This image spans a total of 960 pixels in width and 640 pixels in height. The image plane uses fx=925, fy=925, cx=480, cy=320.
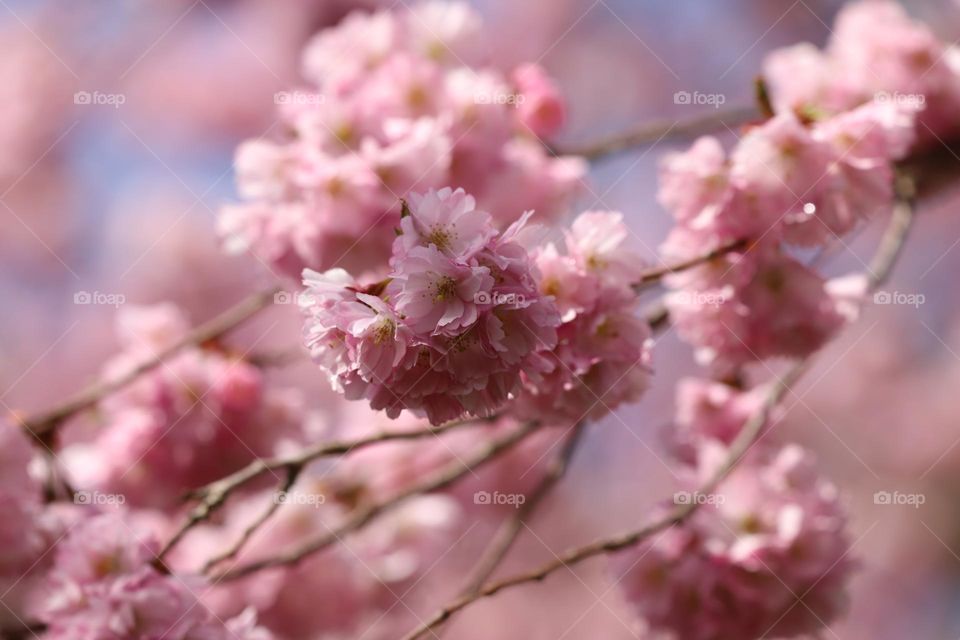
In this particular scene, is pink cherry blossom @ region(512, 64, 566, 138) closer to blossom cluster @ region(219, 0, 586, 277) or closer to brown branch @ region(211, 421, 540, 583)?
blossom cluster @ region(219, 0, 586, 277)

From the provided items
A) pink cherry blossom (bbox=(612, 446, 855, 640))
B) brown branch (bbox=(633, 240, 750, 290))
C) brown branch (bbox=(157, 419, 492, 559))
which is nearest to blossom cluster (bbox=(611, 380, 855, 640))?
pink cherry blossom (bbox=(612, 446, 855, 640))

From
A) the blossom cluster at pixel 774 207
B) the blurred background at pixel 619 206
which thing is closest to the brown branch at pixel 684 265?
the blossom cluster at pixel 774 207

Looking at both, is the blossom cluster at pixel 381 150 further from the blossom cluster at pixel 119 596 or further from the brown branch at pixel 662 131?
the blossom cluster at pixel 119 596

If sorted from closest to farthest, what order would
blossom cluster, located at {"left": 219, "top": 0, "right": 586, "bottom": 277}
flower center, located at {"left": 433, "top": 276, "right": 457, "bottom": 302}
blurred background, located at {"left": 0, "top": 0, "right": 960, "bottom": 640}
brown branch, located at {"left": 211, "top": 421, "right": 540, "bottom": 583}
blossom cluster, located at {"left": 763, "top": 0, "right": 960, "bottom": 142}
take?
flower center, located at {"left": 433, "top": 276, "right": 457, "bottom": 302} → brown branch, located at {"left": 211, "top": 421, "right": 540, "bottom": 583} → blossom cluster, located at {"left": 219, "top": 0, "right": 586, "bottom": 277} → blossom cluster, located at {"left": 763, "top": 0, "right": 960, "bottom": 142} → blurred background, located at {"left": 0, "top": 0, "right": 960, "bottom": 640}

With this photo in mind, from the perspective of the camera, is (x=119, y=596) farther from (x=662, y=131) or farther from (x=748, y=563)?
(x=662, y=131)

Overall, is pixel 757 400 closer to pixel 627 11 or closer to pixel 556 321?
pixel 556 321
